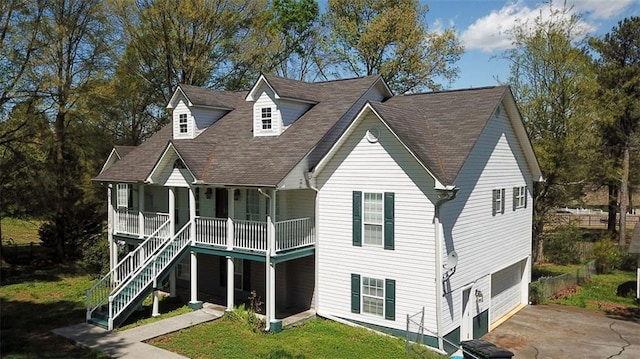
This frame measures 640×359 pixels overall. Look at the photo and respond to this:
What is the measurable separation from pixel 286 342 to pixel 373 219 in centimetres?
486

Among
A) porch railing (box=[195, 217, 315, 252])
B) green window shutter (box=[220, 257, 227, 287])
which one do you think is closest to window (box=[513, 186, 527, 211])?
porch railing (box=[195, 217, 315, 252])

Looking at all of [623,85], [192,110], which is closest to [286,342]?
[192,110]

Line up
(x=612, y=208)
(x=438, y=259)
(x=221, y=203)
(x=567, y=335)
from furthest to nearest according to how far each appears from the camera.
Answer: (x=612, y=208), (x=221, y=203), (x=567, y=335), (x=438, y=259)

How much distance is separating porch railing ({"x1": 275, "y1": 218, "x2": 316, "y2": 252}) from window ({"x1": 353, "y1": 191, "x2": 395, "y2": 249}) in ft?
6.50

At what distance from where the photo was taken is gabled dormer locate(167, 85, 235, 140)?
23328 millimetres

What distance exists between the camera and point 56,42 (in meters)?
28.1

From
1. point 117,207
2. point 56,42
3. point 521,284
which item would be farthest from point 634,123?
point 56,42

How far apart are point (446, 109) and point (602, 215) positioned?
5756 cm

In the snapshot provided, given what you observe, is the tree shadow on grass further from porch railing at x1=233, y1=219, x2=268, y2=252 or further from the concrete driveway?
the concrete driveway

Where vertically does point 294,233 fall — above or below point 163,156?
below

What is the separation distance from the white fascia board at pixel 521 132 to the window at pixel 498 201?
2806mm

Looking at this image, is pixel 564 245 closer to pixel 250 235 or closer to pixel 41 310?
pixel 250 235

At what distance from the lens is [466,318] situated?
688 inches

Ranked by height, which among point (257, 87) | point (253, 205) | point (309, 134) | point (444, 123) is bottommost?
point (253, 205)
